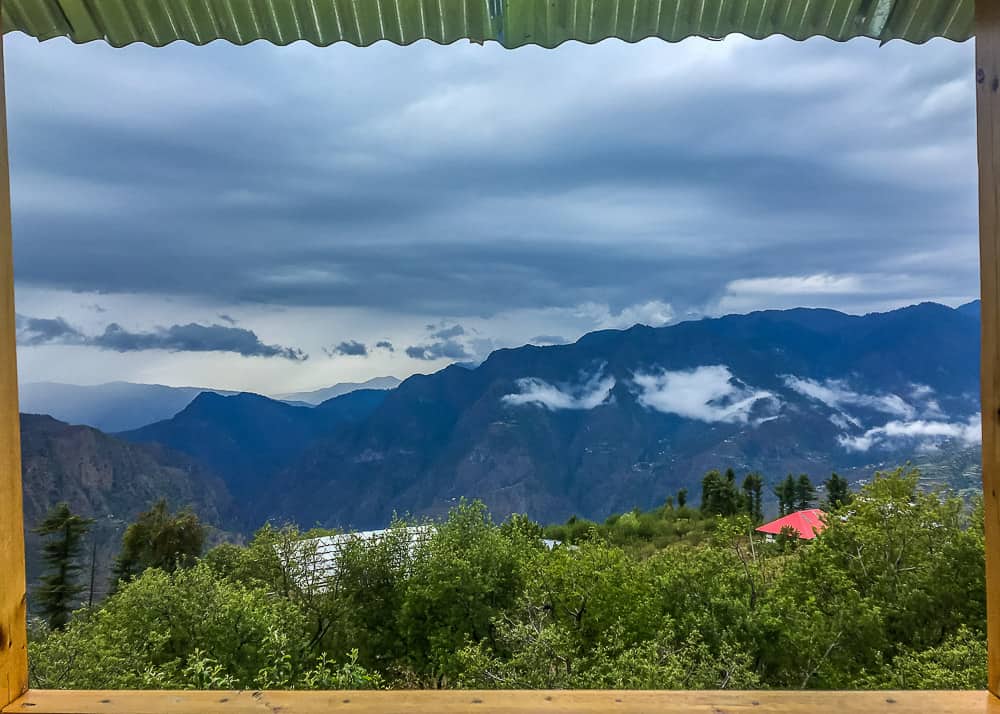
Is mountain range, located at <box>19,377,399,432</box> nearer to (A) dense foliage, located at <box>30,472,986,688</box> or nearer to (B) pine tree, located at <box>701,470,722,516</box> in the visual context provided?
(A) dense foliage, located at <box>30,472,986,688</box>

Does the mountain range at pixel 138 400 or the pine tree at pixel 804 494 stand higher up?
the mountain range at pixel 138 400

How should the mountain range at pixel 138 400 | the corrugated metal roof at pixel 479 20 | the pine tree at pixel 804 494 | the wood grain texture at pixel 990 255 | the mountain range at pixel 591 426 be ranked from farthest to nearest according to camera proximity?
1. the mountain range at pixel 138 400
2. the mountain range at pixel 591 426
3. the pine tree at pixel 804 494
4. the corrugated metal roof at pixel 479 20
5. the wood grain texture at pixel 990 255

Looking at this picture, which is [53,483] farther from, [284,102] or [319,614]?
[284,102]

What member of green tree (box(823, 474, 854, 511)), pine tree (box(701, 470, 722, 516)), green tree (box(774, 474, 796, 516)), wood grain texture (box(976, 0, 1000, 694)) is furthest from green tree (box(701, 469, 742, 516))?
wood grain texture (box(976, 0, 1000, 694))

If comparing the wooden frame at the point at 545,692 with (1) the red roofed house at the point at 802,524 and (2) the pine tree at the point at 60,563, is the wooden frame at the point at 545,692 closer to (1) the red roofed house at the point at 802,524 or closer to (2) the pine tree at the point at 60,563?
(1) the red roofed house at the point at 802,524

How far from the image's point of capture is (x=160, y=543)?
463cm

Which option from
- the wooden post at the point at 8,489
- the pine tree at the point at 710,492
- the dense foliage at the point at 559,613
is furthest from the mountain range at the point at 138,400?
the wooden post at the point at 8,489

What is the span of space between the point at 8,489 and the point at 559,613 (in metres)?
3.21

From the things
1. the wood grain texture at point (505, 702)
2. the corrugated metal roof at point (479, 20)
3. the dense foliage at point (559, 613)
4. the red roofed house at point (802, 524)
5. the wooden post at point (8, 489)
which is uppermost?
the corrugated metal roof at point (479, 20)

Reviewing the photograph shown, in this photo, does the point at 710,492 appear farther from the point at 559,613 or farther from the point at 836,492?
the point at 559,613

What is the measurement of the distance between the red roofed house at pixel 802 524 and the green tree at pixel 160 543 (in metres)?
4.18

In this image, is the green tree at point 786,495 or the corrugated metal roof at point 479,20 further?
the green tree at point 786,495

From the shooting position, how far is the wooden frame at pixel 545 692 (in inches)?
46.9

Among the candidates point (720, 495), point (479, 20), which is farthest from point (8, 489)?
point (720, 495)
